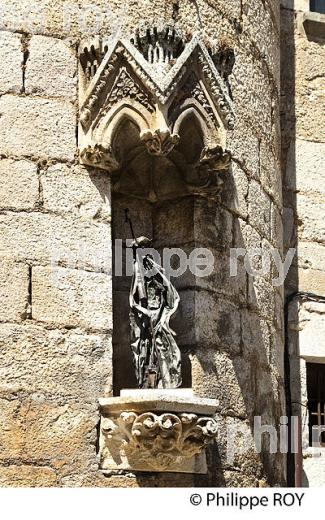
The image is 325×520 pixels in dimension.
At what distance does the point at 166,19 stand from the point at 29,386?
2234 mm

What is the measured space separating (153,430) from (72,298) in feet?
2.67

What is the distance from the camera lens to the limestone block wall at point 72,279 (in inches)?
280

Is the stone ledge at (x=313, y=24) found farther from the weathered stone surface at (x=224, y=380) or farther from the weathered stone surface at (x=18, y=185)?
the weathered stone surface at (x=18, y=185)

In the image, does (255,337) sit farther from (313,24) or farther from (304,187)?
(313,24)

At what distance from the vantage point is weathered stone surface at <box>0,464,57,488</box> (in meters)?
6.97

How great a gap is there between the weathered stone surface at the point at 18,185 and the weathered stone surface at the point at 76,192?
0.20 feet

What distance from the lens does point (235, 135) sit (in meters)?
8.32

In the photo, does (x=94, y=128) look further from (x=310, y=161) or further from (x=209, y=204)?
(x=310, y=161)

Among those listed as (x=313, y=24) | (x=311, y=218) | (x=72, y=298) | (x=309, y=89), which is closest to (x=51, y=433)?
(x=72, y=298)

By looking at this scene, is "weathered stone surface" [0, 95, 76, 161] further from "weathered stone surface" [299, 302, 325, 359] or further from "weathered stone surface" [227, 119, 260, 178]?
"weathered stone surface" [299, 302, 325, 359]

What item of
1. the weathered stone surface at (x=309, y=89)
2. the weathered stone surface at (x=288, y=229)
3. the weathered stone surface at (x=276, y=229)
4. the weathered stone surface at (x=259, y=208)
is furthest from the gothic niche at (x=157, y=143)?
the weathered stone surface at (x=309, y=89)

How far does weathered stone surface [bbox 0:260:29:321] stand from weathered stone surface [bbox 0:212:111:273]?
0.20ft

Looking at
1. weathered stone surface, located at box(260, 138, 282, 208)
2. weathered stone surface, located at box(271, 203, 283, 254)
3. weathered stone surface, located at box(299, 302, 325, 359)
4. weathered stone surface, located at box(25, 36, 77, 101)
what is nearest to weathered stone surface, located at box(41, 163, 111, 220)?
weathered stone surface, located at box(25, 36, 77, 101)

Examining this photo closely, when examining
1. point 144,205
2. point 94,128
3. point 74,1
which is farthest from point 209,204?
point 74,1
